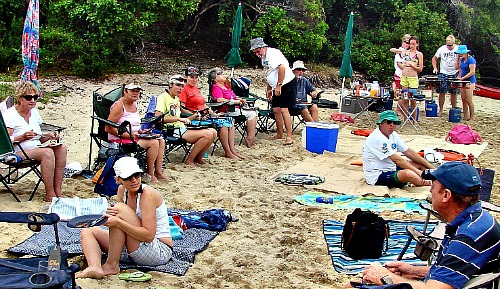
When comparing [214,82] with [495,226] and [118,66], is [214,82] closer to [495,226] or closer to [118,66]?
[118,66]

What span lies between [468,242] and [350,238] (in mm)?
2129

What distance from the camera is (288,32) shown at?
1476cm

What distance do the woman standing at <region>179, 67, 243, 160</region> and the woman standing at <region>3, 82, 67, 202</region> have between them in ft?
7.75

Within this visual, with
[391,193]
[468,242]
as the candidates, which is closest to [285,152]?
[391,193]

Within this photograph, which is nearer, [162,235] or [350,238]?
[162,235]

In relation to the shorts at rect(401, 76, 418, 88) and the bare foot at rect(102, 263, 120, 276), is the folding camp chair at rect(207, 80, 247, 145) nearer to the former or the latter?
the shorts at rect(401, 76, 418, 88)

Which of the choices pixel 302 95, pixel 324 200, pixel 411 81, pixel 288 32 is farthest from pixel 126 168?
pixel 288 32

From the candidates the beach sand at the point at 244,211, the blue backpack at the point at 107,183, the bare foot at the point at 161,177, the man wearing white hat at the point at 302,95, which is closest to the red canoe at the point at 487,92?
the beach sand at the point at 244,211

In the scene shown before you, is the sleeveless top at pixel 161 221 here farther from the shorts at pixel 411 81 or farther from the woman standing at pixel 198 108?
the shorts at pixel 411 81

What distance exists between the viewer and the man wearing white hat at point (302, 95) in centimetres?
934

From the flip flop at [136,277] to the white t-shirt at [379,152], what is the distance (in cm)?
317

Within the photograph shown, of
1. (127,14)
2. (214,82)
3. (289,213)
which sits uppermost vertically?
(127,14)

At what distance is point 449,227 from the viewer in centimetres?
257

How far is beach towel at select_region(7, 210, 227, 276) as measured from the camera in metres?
4.09
